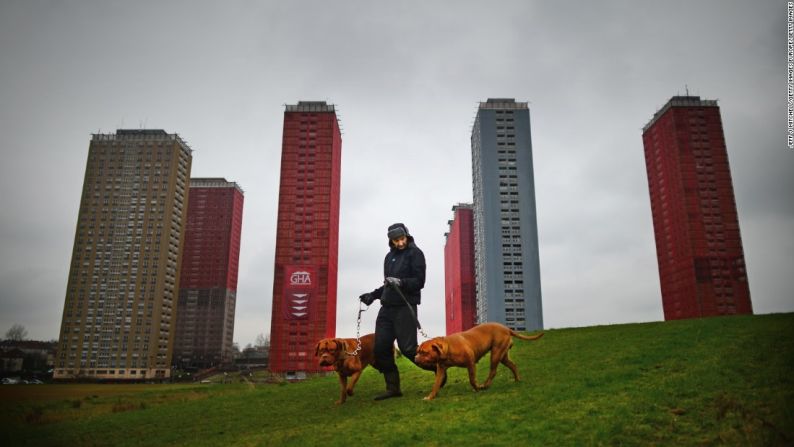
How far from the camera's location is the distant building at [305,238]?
10556cm

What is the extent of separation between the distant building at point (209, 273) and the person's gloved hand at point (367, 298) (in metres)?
188

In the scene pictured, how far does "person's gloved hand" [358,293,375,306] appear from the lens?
10180 mm

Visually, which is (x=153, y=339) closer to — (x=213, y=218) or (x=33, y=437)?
(x=213, y=218)

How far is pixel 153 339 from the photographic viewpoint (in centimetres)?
12088

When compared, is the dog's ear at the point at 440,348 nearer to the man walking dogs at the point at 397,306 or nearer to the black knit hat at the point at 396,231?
the man walking dogs at the point at 397,306

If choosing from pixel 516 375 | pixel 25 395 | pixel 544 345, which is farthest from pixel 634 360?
pixel 25 395

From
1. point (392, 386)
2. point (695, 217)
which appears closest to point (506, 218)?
point (695, 217)

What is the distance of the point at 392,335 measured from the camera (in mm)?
9969

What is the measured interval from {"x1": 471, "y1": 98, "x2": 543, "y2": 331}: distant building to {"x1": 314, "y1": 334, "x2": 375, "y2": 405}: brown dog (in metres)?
106

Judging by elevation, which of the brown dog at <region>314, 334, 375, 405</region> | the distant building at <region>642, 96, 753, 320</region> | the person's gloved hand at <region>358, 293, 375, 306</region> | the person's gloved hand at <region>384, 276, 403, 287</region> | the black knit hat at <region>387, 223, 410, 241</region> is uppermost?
the distant building at <region>642, 96, 753, 320</region>

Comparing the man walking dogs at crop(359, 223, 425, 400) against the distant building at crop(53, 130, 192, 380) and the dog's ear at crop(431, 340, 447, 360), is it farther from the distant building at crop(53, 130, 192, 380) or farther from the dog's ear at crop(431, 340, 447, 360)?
the distant building at crop(53, 130, 192, 380)

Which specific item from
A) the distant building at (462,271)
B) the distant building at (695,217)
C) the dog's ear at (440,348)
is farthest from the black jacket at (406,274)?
the distant building at (462,271)

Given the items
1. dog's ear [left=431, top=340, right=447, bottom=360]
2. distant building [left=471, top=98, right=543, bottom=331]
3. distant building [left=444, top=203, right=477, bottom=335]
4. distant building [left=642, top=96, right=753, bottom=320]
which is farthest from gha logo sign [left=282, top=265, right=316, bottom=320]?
dog's ear [left=431, top=340, right=447, bottom=360]

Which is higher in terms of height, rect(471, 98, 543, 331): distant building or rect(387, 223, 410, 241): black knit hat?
rect(471, 98, 543, 331): distant building
